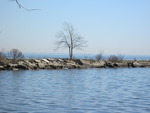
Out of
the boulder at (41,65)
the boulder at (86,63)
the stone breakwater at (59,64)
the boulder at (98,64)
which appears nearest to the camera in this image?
the stone breakwater at (59,64)

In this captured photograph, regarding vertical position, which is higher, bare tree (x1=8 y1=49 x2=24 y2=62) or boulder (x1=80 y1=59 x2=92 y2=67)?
bare tree (x1=8 y1=49 x2=24 y2=62)

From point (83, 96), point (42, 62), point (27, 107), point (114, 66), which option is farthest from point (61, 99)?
point (114, 66)

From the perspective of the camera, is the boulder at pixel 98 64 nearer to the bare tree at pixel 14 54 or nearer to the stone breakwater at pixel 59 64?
the stone breakwater at pixel 59 64

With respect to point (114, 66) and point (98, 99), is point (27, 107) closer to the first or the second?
point (98, 99)

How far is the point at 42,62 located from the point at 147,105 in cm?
3226

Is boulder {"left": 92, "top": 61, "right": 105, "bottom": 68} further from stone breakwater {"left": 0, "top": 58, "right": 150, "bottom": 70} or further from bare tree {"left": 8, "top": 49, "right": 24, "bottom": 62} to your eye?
bare tree {"left": 8, "top": 49, "right": 24, "bottom": 62}

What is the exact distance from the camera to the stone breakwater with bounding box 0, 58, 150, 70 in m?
43.2

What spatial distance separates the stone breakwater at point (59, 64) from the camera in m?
43.2

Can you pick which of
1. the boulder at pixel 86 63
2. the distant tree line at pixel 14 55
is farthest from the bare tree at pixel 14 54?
the boulder at pixel 86 63

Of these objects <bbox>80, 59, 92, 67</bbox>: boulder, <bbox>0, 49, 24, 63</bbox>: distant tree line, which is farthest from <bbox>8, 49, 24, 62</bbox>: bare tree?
<bbox>80, 59, 92, 67</bbox>: boulder

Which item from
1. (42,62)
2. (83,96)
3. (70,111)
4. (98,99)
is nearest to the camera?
(70,111)

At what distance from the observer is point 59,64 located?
48000mm

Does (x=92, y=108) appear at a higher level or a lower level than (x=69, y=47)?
lower

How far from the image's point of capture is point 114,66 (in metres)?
52.9
